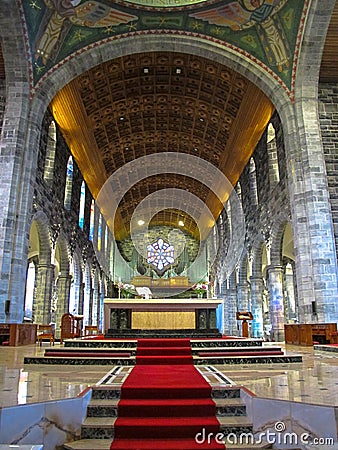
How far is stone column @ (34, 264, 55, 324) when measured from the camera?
48.4 ft

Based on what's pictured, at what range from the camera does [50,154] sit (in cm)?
1564

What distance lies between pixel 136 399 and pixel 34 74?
1126cm

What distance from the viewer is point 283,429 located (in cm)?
331

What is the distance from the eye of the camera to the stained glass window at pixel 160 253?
31.8 metres

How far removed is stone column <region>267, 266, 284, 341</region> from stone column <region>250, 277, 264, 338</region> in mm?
2523

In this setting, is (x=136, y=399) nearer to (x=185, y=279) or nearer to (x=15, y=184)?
(x=15, y=184)

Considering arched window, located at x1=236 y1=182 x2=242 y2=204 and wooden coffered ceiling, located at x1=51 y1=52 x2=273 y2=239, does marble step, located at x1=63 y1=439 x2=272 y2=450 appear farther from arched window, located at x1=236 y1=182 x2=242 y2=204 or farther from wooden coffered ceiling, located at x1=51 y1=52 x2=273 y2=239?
arched window, located at x1=236 y1=182 x2=242 y2=204

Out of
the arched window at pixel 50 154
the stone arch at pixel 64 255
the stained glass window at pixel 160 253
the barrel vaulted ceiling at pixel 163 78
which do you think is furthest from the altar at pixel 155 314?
the stained glass window at pixel 160 253

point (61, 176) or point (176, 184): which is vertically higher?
point (176, 184)

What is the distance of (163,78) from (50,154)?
18.1ft

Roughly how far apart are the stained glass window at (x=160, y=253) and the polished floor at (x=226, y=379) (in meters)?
25.2

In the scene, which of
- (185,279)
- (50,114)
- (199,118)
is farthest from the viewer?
(185,279)

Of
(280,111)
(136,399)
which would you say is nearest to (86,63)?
(280,111)

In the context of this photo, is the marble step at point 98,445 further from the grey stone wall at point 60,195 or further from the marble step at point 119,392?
the grey stone wall at point 60,195
